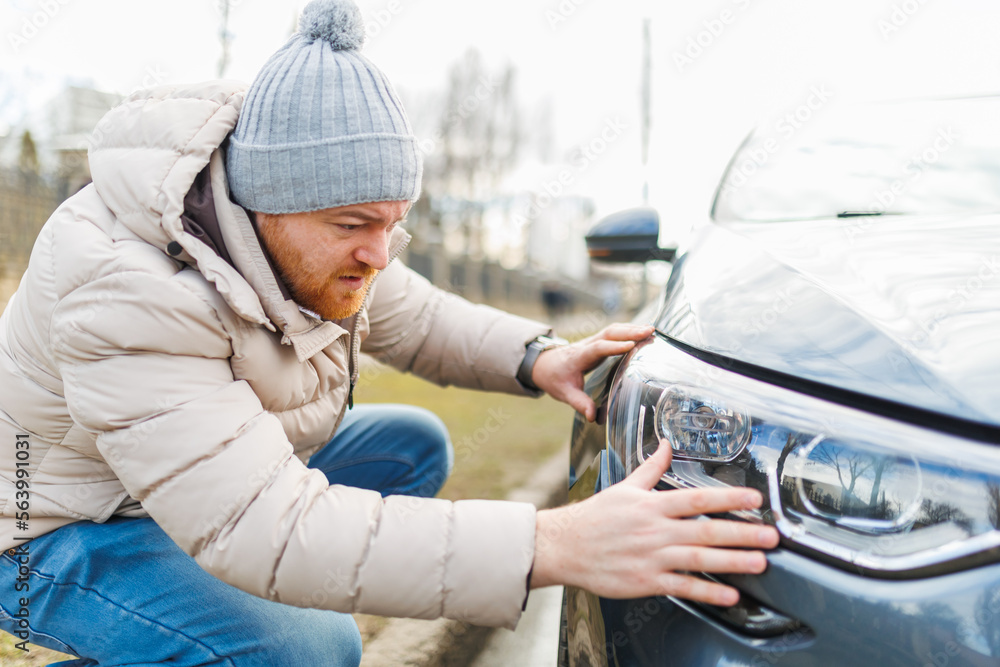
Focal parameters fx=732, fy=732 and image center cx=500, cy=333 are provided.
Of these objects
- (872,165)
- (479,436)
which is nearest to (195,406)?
(872,165)

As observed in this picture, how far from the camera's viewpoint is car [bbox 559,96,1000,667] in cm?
88

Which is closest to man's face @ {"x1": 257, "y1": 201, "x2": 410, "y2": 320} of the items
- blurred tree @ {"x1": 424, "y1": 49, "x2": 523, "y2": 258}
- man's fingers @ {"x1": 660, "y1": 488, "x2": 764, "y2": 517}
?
man's fingers @ {"x1": 660, "y1": 488, "x2": 764, "y2": 517}

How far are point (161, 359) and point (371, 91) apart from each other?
0.68 metres

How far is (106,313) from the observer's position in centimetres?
127

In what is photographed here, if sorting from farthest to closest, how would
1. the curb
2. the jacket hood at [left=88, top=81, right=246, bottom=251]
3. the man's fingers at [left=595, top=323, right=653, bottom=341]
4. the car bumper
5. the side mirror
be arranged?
the side mirror
the curb
the man's fingers at [left=595, top=323, right=653, bottom=341]
the jacket hood at [left=88, top=81, right=246, bottom=251]
the car bumper

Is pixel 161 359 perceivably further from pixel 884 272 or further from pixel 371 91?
pixel 884 272

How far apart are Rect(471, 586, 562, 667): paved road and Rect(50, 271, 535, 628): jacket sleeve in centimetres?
109

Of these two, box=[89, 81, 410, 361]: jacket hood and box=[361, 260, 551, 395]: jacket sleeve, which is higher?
box=[89, 81, 410, 361]: jacket hood

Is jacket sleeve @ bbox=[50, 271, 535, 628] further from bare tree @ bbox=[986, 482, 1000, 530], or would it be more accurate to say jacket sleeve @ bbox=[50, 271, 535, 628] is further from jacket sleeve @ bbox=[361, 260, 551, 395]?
jacket sleeve @ bbox=[361, 260, 551, 395]

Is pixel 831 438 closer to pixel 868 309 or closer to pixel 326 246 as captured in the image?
pixel 868 309

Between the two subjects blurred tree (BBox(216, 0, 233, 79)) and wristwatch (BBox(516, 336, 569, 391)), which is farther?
blurred tree (BBox(216, 0, 233, 79))

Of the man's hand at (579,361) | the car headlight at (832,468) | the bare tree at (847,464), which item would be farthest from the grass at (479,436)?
the bare tree at (847,464)

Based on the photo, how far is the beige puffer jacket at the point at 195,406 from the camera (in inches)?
46.3

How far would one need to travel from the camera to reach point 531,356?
2.07 metres
